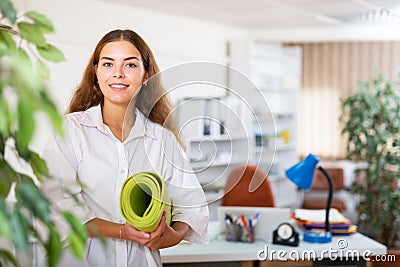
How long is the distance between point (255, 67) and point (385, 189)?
82.0 inches

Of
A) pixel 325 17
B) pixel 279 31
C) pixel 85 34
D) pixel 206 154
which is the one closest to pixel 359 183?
pixel 325 17

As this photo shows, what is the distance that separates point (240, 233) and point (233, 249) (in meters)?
0.17

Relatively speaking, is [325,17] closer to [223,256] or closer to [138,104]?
[223,256]

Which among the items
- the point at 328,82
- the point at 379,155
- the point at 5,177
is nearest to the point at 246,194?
the point at 379,155

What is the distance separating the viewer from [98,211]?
204cm

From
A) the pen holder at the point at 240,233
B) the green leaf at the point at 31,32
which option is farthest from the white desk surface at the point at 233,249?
the green leaf at the point at 31,32

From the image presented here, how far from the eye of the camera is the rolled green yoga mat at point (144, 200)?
200cm

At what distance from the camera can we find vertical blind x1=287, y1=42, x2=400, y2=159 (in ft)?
25.0

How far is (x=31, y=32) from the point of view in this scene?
3.51 ft

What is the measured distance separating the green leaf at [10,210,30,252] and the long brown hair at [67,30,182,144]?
124 centimetres

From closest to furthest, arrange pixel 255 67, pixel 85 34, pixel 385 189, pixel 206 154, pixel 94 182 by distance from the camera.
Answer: pixel 94 182
pixel 206 154
pixel 85 34
pixel 385 189
pixel 255 67

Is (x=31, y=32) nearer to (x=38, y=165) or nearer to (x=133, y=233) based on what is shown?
(x=38, y=165)

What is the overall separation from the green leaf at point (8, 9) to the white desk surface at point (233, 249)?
84.0 inches

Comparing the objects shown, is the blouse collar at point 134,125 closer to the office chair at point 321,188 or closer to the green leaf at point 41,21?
the green leaf at point 41,21
